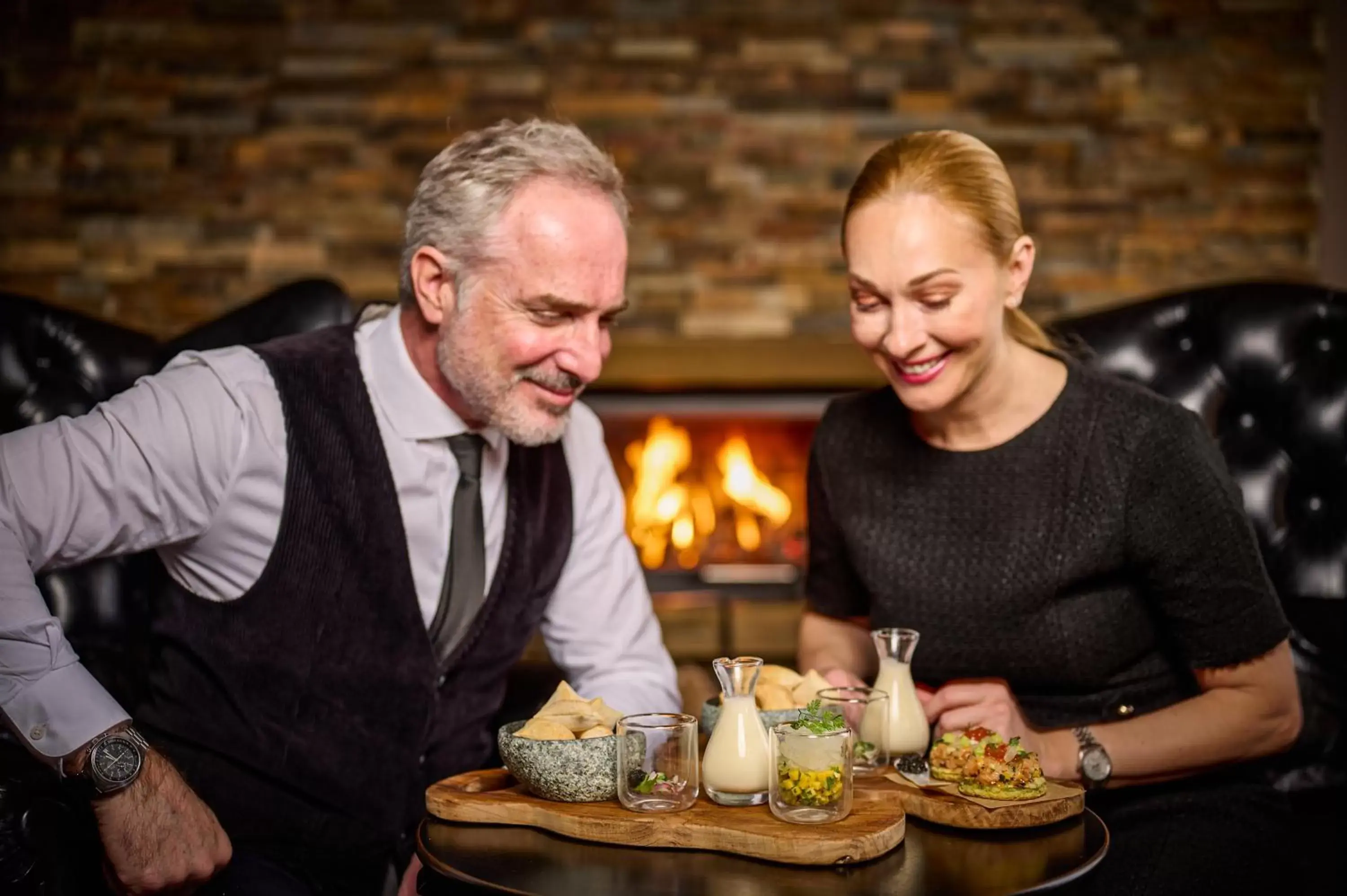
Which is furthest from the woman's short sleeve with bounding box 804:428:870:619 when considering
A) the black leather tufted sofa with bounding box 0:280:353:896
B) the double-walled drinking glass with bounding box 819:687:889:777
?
the black leather tufted sofa with bounding box 0:280:353:896

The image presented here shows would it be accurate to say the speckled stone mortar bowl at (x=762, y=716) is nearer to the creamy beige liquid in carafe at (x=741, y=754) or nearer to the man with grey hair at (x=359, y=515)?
the creamy beige liquid in carafe at (x=741, y=754)

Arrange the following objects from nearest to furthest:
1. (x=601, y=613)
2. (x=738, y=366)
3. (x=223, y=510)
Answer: (x=223, y=510) < (x=601, y=613) < (x=738, y=366)

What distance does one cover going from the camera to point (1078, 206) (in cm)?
404

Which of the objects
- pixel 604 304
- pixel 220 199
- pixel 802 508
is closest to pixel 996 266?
pixel 604 304

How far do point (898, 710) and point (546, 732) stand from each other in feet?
1.47

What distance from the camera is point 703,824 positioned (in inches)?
54.0

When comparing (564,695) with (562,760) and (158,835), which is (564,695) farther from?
(158,835)

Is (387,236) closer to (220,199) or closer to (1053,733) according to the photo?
(220,199)

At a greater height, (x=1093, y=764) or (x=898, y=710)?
(x=898, y=710)

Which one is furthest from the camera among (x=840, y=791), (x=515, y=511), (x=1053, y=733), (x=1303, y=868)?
(x=515, y=511)

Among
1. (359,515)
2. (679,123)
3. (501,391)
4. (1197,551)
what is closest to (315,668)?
(359,515)

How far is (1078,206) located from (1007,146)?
0.29 metres

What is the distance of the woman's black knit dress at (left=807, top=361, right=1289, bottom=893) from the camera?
1.80 meters

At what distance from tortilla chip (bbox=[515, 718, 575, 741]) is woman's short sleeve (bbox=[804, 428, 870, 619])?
29.9 inches
